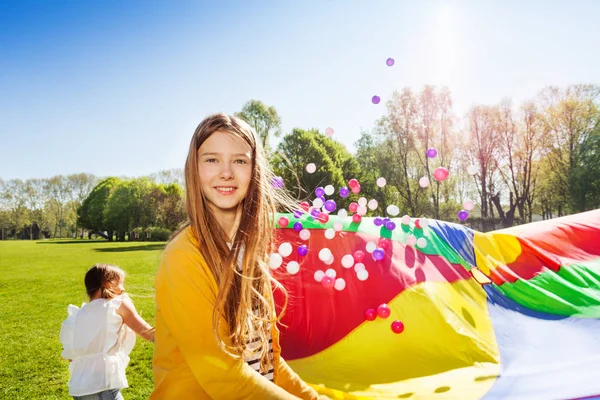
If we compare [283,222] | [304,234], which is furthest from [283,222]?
[304,234]

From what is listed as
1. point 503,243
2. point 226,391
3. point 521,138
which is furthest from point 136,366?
point 521,138

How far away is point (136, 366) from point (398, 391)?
2.98 metres

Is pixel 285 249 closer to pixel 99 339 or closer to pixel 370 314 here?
pixel 370 314

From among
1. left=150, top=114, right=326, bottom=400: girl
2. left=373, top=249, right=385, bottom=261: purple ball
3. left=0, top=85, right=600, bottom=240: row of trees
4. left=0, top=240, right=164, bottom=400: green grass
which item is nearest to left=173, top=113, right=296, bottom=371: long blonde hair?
left=150, top=114, right=326, bottom=400: girl

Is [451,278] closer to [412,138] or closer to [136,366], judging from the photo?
[136,366]

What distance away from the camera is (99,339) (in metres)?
2.38

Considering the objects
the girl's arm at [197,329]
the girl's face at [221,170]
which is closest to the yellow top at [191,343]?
the girl's arm at [197,329]

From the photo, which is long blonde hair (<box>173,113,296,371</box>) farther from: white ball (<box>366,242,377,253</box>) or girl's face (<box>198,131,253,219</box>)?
white ball (<box>366,242,377,253</box>)

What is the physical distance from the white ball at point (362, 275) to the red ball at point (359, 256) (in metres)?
0.14

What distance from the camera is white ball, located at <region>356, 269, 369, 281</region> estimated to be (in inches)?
149

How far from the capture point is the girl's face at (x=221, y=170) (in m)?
1.39

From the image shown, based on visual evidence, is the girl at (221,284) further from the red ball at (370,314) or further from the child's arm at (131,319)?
the red ball at (370,314)

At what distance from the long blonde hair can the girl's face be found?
2 cm

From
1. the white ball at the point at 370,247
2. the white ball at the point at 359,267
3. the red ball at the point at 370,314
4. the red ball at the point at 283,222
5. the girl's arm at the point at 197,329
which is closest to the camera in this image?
the girl's arm at the point at 197,329
